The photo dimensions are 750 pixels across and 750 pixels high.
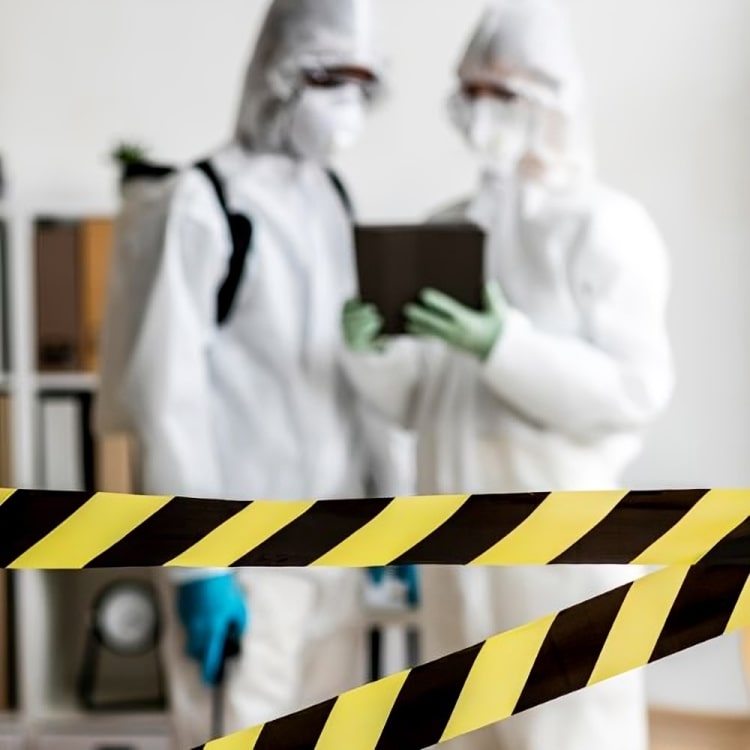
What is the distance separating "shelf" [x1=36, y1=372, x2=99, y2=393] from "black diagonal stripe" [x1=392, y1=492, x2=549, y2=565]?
1.21m

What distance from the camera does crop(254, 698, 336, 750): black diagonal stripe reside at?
0.40 metres

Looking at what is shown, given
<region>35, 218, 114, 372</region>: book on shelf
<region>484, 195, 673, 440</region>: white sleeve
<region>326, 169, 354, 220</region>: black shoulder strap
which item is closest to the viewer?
<region>484, 195, 673, 440</region>: white sleeve

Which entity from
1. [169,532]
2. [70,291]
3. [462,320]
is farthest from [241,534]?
[70,291]

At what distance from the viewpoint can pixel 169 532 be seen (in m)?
0.38

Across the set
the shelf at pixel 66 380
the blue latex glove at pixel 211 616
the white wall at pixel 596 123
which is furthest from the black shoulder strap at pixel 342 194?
the shelf at pixel 66 380

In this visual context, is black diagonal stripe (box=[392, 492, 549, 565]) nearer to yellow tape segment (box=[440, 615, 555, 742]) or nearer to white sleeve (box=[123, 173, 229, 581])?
yellow tape segment (box=[440, 615, 555, 742])

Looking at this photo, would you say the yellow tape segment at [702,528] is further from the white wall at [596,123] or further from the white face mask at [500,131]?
the white wall at [596,123]

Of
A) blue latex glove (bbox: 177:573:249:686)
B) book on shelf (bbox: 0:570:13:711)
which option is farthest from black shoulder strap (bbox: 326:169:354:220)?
book on shelf (bbox: 0:570:13:711)

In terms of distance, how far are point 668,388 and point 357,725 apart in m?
0.60

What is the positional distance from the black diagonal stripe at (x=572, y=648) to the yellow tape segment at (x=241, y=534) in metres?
0.09

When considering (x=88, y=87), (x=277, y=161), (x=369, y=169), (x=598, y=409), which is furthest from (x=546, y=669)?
(x=88, y=87)

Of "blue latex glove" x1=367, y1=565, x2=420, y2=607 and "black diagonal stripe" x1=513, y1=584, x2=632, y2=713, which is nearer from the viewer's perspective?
"black diagonal stripe" x1=513, y1=584, x2=632, y2=713

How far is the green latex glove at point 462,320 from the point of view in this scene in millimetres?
929

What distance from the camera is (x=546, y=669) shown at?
40cm
